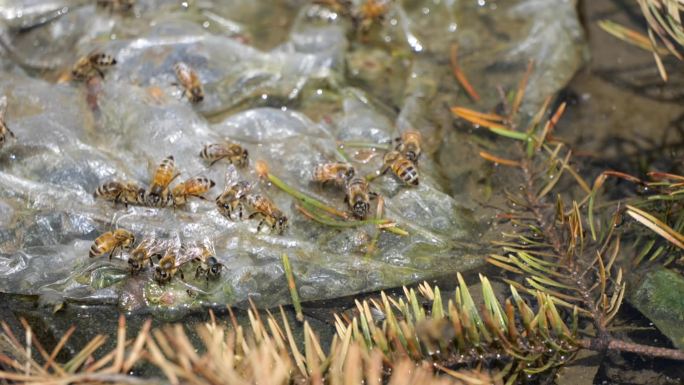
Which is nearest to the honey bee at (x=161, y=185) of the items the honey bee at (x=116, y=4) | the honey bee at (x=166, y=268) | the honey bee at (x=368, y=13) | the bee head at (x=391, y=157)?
the honey bee at (x=166, y=268)

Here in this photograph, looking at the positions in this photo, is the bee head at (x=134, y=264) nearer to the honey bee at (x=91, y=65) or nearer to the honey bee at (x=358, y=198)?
the honey bee at (x=358, y=198)

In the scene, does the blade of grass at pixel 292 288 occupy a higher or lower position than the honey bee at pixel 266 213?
lower

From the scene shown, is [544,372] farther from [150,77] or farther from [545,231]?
[150,77]

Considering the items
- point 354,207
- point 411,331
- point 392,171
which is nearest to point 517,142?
point 392,171

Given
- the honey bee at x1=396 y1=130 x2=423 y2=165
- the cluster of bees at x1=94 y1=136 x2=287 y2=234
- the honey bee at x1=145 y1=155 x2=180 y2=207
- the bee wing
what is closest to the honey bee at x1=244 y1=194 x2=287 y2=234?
the cluster of bees at x1=94 y1=136 x2=287 y2=234

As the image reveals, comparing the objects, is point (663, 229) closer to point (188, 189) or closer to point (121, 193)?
point (188, 189)

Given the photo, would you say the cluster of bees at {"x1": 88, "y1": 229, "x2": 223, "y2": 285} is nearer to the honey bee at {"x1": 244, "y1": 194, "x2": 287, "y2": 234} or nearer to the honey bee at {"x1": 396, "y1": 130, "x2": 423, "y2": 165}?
the honey bee at {"x1": 244, "y1": 194, "x2": 287, "y2": 234}
